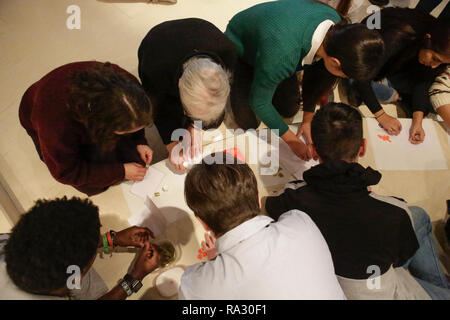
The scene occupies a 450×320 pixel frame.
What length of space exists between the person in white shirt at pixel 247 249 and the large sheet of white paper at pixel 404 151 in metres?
0.81

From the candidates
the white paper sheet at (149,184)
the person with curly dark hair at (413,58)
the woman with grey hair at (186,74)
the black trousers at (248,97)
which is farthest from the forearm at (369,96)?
the white paper sheet at (149,184)

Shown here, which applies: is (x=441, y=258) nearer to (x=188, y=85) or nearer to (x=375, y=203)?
(x=375, y=203)

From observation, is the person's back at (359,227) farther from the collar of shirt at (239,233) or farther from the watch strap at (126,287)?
the watch strap at (126,287)

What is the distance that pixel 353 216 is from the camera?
1063 millimetres

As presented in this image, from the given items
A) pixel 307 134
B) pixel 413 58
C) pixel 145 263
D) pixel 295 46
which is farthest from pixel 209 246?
pixel 413 58

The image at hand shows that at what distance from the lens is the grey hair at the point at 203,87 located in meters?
1.11

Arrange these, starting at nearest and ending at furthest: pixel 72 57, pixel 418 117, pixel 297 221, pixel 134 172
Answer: pixel 297 221, pixel 134 172, pixel 418 117, pixel 72 57

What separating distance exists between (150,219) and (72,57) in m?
1.58

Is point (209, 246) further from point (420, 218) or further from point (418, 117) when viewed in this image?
point (418, 117)

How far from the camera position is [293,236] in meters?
0.93

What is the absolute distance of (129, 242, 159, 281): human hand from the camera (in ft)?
3.76

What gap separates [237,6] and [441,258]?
7.66ft

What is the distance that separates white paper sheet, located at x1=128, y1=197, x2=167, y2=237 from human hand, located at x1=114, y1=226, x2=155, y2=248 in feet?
0.19

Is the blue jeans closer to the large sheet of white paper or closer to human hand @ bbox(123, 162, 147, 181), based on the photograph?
the large sheet of white paper
